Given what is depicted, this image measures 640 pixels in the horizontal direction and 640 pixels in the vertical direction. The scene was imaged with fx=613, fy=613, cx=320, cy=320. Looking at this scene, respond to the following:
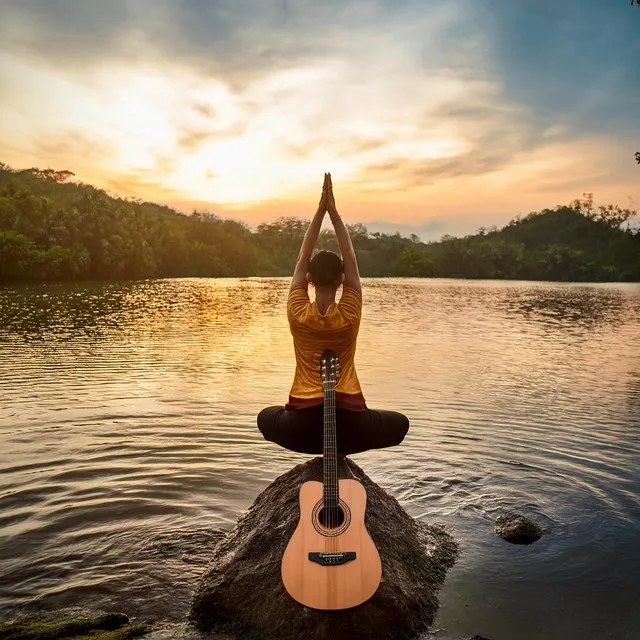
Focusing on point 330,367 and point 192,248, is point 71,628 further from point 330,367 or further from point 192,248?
point 192,248

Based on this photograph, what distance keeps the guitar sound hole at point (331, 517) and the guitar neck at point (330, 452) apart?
0.12 feet

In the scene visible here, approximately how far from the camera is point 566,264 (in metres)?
148

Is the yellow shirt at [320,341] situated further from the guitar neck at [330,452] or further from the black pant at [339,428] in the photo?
the guitar neck at [330,452]

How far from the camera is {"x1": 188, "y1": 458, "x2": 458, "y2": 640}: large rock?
4031 millimetres

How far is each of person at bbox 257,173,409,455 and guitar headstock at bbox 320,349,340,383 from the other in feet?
0.29

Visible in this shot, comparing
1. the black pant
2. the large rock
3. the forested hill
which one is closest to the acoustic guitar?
the large rock

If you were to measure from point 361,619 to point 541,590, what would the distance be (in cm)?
205

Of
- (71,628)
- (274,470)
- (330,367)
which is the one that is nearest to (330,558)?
(330,367)

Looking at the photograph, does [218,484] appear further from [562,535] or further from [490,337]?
[490,337]

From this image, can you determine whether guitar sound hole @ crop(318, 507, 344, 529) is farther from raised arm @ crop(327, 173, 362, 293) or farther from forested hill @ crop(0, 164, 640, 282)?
forested hill @ crop(0, 164, 640, 282)

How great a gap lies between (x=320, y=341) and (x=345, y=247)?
0.77m

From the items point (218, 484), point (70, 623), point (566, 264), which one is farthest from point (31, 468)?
point (566, 264)

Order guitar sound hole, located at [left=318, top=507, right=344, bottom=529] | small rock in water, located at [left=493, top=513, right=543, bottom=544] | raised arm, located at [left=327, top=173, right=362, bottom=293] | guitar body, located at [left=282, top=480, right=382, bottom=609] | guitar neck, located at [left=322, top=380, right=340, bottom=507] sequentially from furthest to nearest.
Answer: small rock in water, located at [left=493, top=513, right=543, bottom=544] < raised arm, located at [left=327, top=173, right=362, bottom=293] < guitar neck, located at [left=322, top=380, right=340, bottom=507] < guitar sound hole, located at [left=318, top=507, right=344, bottom=529] < guitar body, located at [left=282, top=480, right=382, bottom=609]

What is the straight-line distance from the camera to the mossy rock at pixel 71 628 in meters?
4.07
